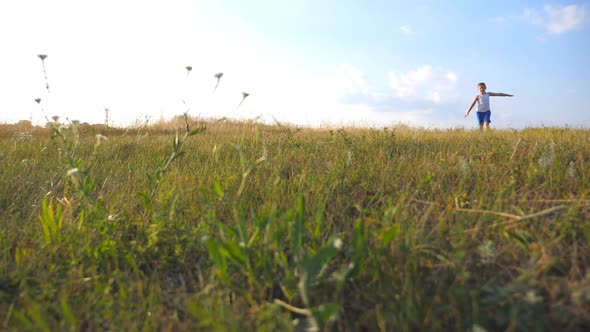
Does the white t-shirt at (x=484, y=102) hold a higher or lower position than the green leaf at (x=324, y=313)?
higher

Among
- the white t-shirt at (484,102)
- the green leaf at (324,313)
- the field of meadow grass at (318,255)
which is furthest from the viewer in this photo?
the white t-shirt at (484,102)

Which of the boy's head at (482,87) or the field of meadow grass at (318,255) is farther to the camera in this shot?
the boy's head at (482,87)

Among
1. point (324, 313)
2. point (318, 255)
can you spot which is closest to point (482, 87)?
point (318, 255)

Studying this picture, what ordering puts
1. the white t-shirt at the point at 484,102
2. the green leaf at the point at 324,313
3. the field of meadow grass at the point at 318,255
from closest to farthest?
the green leaf at the point at 324,313, the field of meadow grass at the point at 318,255, the white t-shirt at the point at 484,102

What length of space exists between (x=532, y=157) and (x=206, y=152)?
325 cm

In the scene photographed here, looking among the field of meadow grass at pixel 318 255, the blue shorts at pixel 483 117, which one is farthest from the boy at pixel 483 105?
the field of meadow grass at pixel 318 255

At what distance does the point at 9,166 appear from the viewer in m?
4.28

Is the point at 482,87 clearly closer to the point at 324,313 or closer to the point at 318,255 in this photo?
the point at 318,255

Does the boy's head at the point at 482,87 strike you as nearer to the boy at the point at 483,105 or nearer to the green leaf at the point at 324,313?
the boy at the point at 483,105

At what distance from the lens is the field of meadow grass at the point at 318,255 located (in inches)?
62.4

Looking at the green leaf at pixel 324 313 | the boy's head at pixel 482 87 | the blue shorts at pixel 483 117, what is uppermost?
the boy's head at pixel 482 87

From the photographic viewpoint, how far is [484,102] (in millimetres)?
11758

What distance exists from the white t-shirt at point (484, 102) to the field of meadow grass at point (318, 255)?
30.2ft

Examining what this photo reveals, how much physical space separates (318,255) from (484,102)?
38.3 ft
